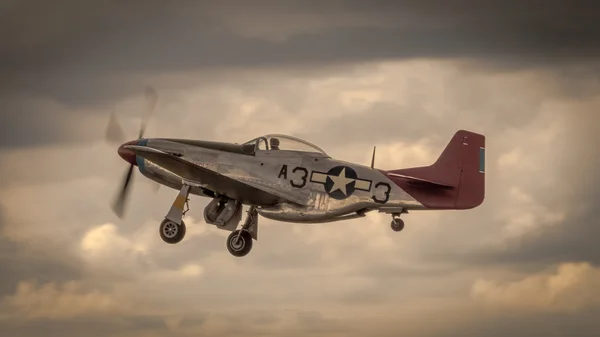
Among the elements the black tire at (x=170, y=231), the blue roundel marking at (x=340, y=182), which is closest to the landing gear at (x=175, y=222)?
the black tire at (x=170, y=231)

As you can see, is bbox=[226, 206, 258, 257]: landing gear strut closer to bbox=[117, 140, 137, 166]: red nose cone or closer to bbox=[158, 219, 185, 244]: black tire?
bbox=[158, 219, 185, 244]: black tire

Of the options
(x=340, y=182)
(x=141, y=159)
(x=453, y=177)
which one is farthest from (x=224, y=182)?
(x=453, y=177)

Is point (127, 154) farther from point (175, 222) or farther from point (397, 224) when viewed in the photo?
point (397, 224)

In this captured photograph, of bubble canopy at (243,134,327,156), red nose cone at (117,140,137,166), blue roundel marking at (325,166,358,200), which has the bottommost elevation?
blue roundel marking at (325,166,358,200)

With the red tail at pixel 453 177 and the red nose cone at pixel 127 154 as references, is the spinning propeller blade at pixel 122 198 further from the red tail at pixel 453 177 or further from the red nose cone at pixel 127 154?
the red tail at pixel 453 177

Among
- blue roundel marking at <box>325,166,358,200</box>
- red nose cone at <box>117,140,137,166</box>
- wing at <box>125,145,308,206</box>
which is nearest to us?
blue roundel marking at <box>325,166,358,200</box>

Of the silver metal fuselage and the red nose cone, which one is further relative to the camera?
the red nose cone

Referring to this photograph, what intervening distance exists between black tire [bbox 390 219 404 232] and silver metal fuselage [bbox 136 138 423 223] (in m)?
0.33

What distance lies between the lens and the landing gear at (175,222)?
150ft

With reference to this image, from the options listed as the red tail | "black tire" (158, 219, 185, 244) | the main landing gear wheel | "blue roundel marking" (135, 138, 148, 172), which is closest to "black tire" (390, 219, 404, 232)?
the main landing gear wheel

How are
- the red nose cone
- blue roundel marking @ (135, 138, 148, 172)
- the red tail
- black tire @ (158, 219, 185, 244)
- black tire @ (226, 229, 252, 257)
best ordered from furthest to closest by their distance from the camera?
1. the red nose cone
2. blue roundel marking @ (135, 138, 148, 172)
3. black tire @ (226, 229, 252, 257)
4. black tire @ (158, 219, 185, 244)
5. the red tail

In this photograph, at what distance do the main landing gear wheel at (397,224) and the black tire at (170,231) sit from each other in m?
5.59

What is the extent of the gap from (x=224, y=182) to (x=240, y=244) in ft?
5.77

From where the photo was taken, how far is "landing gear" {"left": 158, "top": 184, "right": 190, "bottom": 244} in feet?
150
